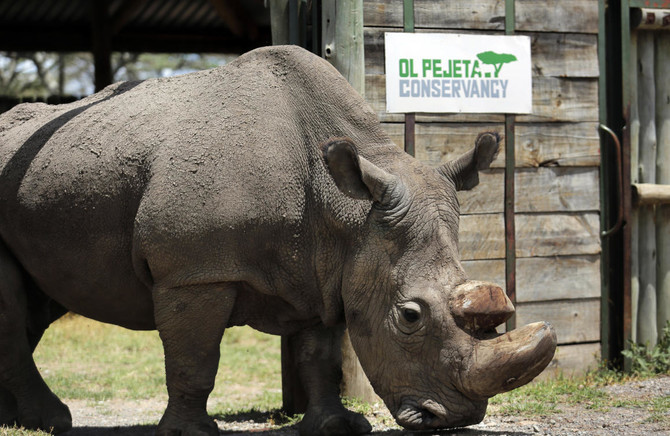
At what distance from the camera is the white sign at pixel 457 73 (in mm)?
7066

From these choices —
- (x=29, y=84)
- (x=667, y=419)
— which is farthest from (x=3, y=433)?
(x=29, y=84)

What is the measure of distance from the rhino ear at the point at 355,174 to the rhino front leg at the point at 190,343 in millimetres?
946

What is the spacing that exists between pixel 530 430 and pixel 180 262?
2.37 m

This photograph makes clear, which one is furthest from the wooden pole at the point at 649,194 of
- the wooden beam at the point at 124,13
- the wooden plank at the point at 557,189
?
the wooden beam at the point at 124,13

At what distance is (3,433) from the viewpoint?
5414mm

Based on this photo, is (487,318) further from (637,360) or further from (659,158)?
(659,158)

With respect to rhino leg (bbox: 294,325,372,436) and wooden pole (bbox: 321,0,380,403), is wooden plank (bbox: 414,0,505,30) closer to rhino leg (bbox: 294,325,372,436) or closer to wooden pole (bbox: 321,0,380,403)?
wooden pole (bbox: 321,0,380,403)

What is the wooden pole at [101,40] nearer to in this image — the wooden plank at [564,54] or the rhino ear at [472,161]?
the wooden plank at [564,54]

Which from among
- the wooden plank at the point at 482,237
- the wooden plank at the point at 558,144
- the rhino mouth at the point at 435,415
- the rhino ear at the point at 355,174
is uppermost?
the wooden plank at the point at 558,144

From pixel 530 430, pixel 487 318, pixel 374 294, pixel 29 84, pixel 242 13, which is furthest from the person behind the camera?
pixel 29 84

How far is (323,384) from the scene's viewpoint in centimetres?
596

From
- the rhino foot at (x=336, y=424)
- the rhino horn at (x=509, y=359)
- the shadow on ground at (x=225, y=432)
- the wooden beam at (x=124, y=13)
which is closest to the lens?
the rhino horn at (x=509, y=359)

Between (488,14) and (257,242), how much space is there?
10.4ft

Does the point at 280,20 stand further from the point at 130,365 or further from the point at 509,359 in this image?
the point at 130,365
